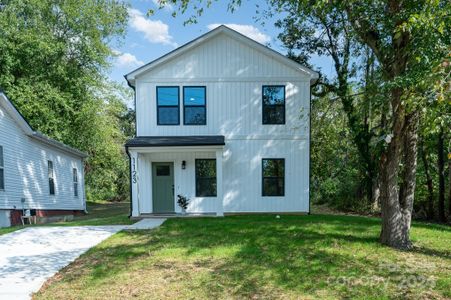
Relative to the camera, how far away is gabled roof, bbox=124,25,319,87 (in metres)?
11.5

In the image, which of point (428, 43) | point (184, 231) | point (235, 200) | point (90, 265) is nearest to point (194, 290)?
point (90, 265)

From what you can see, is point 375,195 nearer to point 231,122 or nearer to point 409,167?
point 231,122

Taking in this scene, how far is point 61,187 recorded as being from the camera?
16.1m

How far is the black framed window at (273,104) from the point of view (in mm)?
11875

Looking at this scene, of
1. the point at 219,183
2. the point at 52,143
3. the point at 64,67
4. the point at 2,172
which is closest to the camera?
the point at 219,183

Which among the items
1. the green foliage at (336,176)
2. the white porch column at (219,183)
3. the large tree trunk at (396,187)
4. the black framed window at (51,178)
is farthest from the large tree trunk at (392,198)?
the black framed window at (51,178)

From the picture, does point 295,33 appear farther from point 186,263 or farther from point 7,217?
point 7,217

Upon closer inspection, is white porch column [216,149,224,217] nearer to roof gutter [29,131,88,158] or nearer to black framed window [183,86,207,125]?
black framed window [183,86,207,125]

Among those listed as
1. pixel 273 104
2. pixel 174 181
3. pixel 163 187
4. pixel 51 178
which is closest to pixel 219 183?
pixel 174 181

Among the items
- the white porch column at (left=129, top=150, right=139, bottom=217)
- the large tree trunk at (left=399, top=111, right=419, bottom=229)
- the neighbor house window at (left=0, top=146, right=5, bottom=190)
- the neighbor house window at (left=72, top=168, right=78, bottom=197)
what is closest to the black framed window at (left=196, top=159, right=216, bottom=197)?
the white porch column at (left=129, top=150, right=139, bottom=217)

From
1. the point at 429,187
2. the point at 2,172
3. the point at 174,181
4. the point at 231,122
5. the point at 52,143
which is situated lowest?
the point at 429,187

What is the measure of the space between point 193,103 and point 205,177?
108 inches

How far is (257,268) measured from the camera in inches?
205

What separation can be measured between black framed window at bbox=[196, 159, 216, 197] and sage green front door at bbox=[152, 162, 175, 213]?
0.97m
